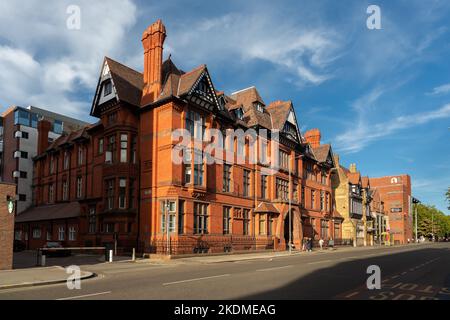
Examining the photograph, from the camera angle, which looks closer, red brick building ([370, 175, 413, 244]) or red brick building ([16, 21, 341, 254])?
red brick building ([16, 21, 341, 254])

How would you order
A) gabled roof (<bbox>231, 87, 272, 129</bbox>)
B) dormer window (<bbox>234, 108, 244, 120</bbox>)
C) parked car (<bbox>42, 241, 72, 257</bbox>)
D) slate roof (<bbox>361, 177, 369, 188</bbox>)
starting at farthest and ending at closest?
slate roof (<bbox>361, 177, 369, 188</bbox>)
gabled roof (<bbox>231, 87, 272, 129</bbox>)
dormer window (<bbox>234, 108, 244, 120</bbox>)
parked car (<bbox>42, 241, 72, 257</bbox>)

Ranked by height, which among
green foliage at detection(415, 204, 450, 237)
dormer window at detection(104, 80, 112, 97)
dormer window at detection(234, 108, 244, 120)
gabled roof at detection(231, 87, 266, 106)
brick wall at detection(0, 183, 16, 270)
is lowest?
green foliage at detection(415, 204, 450, 237)

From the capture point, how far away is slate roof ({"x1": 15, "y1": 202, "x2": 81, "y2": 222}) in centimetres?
4101

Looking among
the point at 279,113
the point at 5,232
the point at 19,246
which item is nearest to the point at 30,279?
the point at 5,232

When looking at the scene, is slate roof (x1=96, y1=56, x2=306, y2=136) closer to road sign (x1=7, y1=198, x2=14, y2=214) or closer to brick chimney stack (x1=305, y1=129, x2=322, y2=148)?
road sign (x1=7, y1=198, x2=14, y2=214)

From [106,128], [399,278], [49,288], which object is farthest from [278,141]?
[49,288]

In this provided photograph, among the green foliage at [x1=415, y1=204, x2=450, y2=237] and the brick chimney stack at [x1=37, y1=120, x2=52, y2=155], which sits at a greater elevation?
the brick chimney stack at [x1=37, y1=120, x2=52, y2=155]

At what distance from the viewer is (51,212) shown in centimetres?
4516

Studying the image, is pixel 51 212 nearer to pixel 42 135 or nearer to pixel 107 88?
pixel 42 135

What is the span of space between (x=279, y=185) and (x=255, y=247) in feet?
28.2

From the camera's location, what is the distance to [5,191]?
20.5 meters

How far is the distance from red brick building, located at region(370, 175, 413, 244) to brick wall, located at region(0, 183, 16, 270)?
105 metres

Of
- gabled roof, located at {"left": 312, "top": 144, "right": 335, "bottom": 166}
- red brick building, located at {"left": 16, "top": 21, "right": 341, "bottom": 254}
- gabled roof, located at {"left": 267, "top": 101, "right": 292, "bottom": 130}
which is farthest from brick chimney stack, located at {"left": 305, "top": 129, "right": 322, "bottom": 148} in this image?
red brick building, located at {"left": 16, "top": 21, "right": 341, "bottom": 254}
